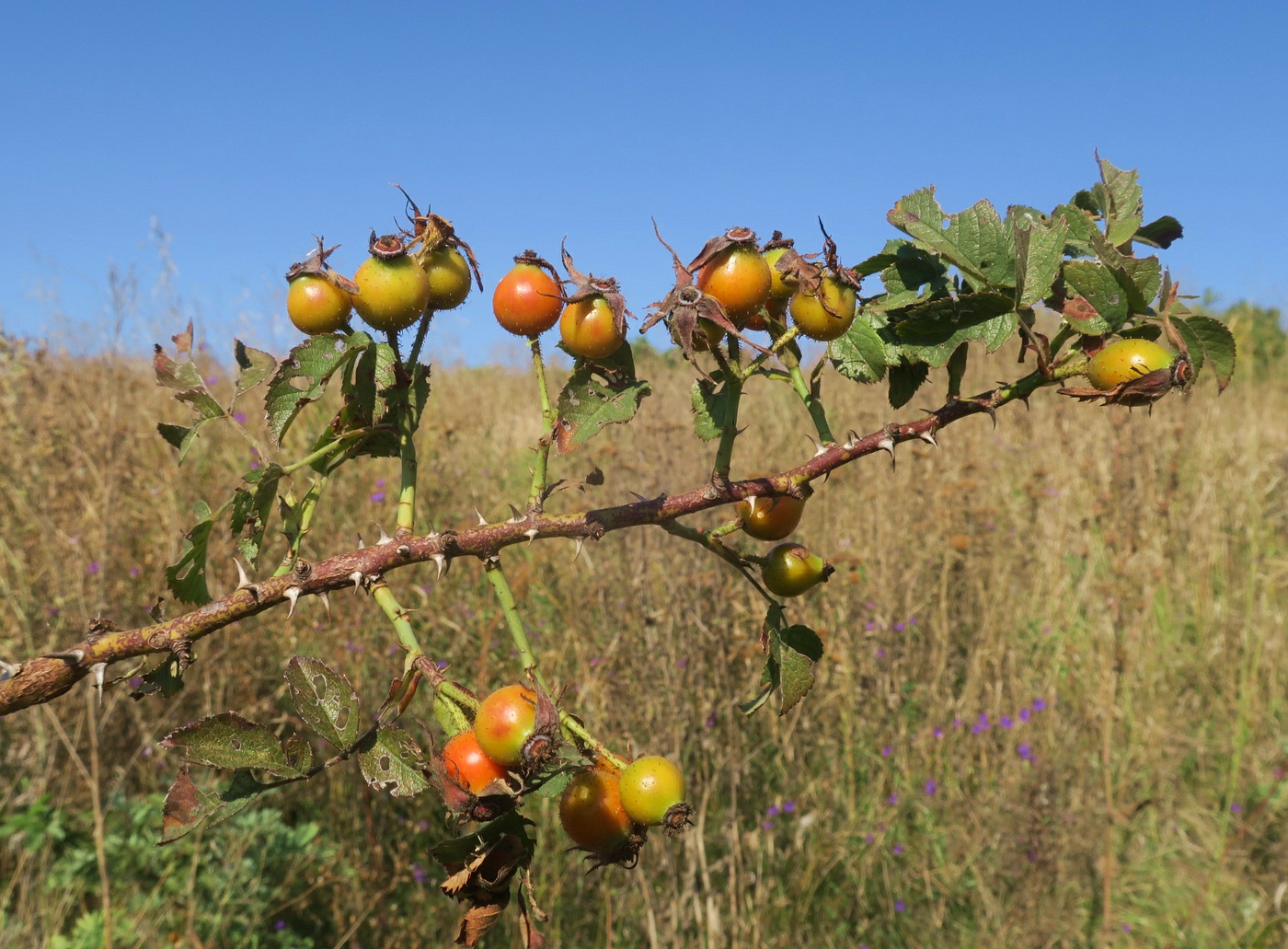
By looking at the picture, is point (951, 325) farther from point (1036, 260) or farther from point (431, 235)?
point (431, 235)

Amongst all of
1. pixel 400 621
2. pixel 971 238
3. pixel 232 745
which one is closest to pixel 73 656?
pixel 232 745

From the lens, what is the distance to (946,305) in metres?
0.76

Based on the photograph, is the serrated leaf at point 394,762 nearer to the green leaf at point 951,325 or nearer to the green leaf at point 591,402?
the green leaf at point 591,402

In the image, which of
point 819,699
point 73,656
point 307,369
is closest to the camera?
point 73,656

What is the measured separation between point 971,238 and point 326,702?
691 mm

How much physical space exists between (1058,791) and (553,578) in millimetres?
2038

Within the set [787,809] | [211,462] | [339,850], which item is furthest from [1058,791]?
[211,462]

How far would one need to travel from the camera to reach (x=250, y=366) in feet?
2.75

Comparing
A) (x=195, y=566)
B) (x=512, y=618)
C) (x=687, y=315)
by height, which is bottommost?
(x=512, y=618)

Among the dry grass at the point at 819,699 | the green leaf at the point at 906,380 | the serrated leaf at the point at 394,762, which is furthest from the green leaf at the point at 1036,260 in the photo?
the dry grass at the point at 819,699

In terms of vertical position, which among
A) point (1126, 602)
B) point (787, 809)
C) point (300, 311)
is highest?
point (300, 311)

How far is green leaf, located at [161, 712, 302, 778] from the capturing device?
655 millimetres

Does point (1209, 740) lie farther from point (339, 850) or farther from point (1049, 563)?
point (339, 850)

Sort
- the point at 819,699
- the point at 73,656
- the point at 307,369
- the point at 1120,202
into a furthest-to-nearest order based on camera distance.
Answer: the point at 819,699
the point at 1120,202
the point at 307,369
the point at 73,656
